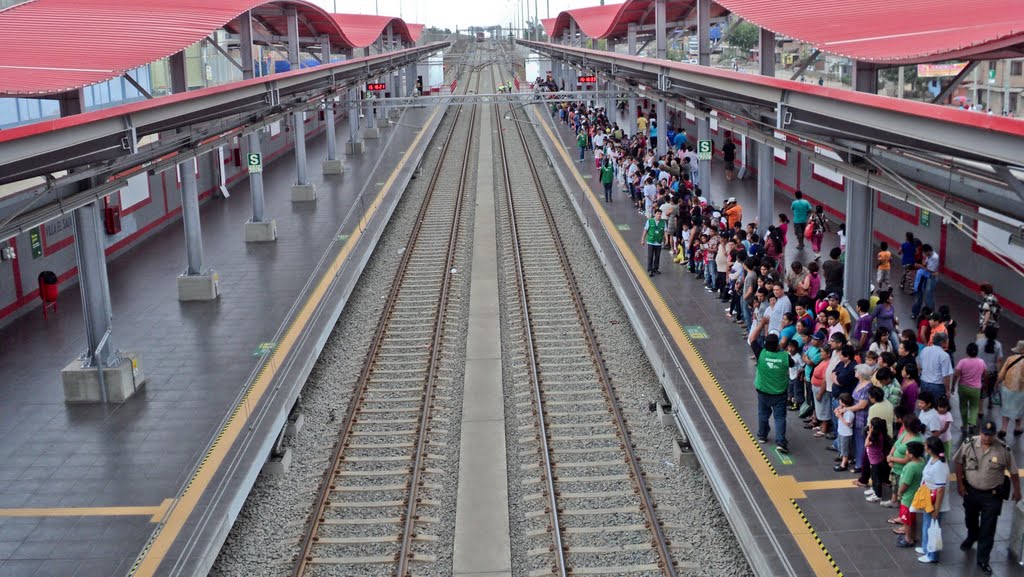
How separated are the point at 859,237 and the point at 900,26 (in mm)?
2684

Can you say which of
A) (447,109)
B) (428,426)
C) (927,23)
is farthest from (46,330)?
(447,109)

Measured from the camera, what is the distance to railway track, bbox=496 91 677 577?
9.31m

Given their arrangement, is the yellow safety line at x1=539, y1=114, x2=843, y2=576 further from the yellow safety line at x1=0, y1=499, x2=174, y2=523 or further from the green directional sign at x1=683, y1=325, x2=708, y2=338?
the yellow safety line at x1=0, y1=499, x2=174, y2=523

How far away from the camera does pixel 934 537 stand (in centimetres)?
812

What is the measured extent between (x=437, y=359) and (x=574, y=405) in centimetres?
269

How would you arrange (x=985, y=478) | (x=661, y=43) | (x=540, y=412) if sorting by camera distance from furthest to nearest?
(x=661, y=43)
(x=540, y=412)
(x=985, y=478)

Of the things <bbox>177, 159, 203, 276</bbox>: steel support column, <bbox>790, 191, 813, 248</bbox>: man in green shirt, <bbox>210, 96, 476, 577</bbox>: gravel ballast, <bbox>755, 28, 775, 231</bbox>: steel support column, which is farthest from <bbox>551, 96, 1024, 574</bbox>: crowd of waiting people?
<bbox>177, 159, 203, 276</bbox>: steel support column

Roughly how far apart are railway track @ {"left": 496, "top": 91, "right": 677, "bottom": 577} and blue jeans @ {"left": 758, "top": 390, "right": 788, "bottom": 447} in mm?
1433

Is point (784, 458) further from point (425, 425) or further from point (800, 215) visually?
point (800, 215)

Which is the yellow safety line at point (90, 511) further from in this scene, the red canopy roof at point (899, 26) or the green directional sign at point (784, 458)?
the red canopy roof at point (899, 26)

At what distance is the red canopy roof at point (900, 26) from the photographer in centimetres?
922

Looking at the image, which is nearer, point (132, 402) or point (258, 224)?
point (132, 402)

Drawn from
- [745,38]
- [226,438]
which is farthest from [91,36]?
[745,38]

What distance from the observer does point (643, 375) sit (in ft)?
46.3
